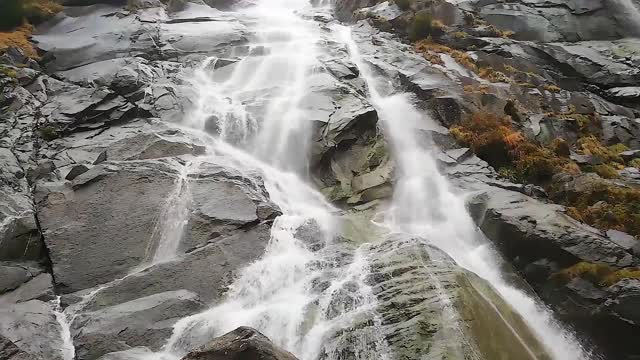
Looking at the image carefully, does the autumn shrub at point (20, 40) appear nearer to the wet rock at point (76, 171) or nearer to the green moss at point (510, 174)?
the wet rock at point (76, 171)

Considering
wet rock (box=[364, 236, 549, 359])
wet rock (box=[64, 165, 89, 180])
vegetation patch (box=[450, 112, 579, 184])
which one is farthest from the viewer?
vegetation patch (box=[450, 112, 579, 184])

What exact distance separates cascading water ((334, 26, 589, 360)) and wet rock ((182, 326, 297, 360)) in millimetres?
5163

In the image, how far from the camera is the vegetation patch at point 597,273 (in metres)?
9.20

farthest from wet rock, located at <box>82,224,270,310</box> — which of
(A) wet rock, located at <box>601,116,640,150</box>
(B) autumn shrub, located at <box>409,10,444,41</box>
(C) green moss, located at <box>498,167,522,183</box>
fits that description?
(B) autumn shrub, located at <box>409,10,444,41</box>

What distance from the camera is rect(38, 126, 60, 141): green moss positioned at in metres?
14.0

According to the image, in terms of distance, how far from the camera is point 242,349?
6.39 m

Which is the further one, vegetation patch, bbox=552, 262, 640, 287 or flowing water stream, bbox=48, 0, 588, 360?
vegetation patch, bbox=552, 262, 640, 287

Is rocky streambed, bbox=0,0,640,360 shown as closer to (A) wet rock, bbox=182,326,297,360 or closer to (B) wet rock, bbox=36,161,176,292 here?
(B) wet rock, bbox=36,161,176,292

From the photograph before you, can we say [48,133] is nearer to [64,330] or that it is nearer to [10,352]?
[64,330]

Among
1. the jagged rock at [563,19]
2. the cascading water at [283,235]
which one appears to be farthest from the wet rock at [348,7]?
the cascading water at [283,235]

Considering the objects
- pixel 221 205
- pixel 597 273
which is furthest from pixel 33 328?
pixel 597 273

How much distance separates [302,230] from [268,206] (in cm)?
108

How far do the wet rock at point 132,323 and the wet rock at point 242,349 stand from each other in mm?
2324

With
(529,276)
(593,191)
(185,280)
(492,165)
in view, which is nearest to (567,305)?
(529,276)
